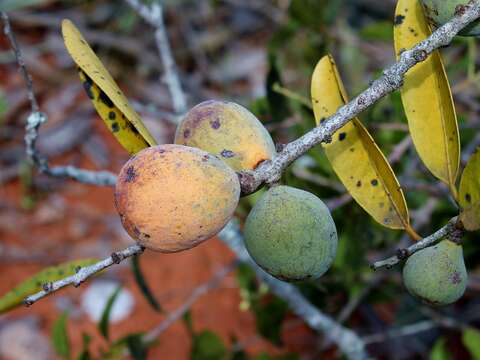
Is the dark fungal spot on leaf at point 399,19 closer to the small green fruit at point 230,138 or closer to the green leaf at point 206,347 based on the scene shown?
the small green fruit at point 230,138

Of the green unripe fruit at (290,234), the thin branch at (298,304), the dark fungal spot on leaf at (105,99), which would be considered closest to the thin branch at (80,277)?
the green unripe fruit at (290,234)

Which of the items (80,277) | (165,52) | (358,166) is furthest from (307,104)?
(80,277)

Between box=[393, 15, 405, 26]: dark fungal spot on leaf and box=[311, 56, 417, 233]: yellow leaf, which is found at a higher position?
box=[393, 15, 405, 26]: dark fungal spot on leaf

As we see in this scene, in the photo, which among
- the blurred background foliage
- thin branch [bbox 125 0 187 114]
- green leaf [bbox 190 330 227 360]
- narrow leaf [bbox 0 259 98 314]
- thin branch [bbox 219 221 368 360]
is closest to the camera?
narrow leaf [bbox 0 259 98 314]

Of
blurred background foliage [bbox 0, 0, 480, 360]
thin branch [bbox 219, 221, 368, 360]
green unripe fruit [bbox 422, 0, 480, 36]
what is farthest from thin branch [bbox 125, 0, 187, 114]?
green unripe fruit [bbox 422, 0, 480, 36]

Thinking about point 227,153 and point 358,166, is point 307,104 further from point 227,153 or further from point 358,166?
point 227,153

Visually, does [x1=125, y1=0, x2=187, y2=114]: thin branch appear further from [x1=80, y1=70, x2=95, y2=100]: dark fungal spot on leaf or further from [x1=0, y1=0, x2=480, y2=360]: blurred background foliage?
[x1=80, y1=70, x2=95, y2=100]: dark fungal spot on leaf

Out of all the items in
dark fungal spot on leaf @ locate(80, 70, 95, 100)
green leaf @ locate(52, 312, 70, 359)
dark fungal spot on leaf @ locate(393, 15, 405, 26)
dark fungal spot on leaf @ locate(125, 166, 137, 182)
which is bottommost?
green leaf @ locate(52, 312, 70, 359)
